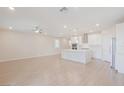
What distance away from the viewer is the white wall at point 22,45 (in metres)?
7.60

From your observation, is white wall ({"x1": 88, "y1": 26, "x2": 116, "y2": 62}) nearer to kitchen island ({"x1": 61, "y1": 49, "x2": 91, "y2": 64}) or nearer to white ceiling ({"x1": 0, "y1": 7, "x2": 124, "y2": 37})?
kitchen island ({"x1": 61, "y1": 49, "x2": 91, "y2": 64})

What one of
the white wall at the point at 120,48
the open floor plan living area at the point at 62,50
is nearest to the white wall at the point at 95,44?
the open floor plan living area at the point at 62,50

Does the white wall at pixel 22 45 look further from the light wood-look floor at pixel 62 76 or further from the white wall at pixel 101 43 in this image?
the white wall at pixel 101 43

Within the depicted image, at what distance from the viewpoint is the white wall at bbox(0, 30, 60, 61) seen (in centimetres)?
760

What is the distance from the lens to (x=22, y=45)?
9039 mm

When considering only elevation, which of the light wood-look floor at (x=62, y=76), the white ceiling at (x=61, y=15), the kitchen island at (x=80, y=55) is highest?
the white ceiling at (x=61, y=15)

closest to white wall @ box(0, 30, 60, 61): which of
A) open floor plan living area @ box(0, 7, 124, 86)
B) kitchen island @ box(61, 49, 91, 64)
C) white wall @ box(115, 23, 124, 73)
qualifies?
open floor plan living area @ box(0, 7, 124, 86)

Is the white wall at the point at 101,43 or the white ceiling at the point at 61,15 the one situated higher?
the white ceiling at the point at 61,15

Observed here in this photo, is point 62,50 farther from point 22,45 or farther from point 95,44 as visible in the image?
point 22,45

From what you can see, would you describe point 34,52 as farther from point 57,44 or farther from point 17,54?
point 57,44

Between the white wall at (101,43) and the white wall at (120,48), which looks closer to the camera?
the white wall at (120,48)

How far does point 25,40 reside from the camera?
9.33 metres

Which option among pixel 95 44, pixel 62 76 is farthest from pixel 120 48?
pixel 95 44
